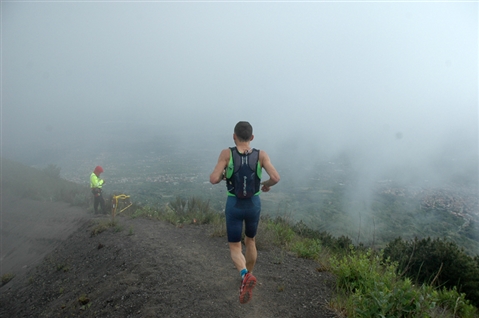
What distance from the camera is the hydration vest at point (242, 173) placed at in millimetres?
3596

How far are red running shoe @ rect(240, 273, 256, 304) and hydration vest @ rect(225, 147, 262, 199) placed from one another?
1.00m

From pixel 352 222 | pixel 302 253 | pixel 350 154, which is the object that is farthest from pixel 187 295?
pixel 350 154

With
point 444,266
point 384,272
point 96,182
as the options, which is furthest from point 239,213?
point 96,182

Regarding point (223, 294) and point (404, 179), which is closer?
point (223, 294)

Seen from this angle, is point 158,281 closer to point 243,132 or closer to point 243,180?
point 243,180

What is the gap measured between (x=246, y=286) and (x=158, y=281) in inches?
73.2

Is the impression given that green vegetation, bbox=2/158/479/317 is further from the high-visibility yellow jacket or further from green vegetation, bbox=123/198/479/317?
the high-visibility yellow jacket

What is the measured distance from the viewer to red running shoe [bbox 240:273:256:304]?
3729mm

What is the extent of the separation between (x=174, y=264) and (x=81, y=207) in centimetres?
928

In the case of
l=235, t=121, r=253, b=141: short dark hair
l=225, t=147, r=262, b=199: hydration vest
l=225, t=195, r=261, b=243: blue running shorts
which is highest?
l=235, t=121, r=253, b=141: short dark hair

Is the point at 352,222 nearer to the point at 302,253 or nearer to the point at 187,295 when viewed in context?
the point at 302,253

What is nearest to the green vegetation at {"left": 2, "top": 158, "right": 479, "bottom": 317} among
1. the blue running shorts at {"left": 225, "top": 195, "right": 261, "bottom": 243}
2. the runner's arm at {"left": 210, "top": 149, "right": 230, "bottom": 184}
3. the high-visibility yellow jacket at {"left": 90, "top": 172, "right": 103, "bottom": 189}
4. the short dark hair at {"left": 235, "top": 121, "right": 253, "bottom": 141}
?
the high-visibility yellow jacket at {"left": 90, "top": 172, "right": 103, "bottom": 189}

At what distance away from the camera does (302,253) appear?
6.22 meters

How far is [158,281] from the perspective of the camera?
492 centimetres
